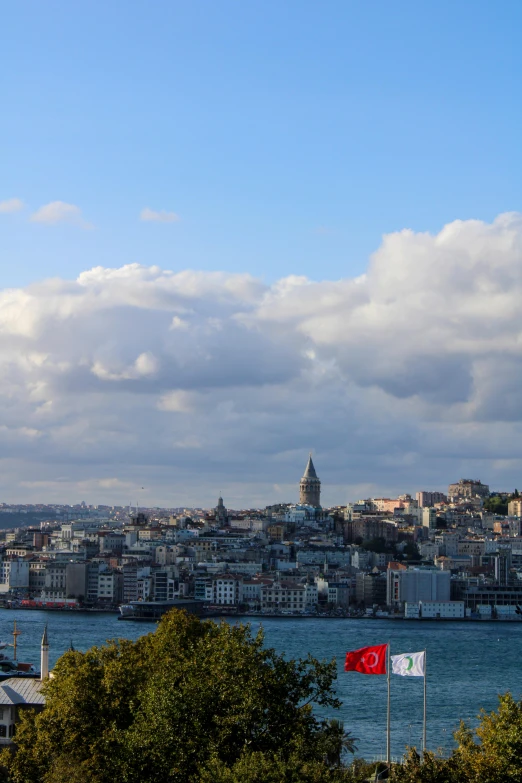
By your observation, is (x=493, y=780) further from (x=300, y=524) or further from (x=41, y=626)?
(x=300, y=524)

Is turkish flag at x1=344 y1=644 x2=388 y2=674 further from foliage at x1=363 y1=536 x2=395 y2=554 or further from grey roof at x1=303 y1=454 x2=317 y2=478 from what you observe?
grey roof at x1=303 y1=454 x2=317 y2=478

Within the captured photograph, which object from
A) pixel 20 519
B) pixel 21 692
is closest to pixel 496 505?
pixel 21 692

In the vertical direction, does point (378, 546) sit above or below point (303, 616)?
above

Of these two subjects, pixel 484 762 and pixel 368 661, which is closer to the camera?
pixel 484 762

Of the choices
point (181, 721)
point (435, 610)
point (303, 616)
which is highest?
point (181, 721)

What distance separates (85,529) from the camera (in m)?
89.8

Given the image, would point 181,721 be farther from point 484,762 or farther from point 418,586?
point 418,586

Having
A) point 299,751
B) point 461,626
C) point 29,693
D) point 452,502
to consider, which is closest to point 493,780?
point 299,751

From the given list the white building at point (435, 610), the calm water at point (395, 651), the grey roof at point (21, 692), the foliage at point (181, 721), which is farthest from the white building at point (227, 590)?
the foliage at point (181, 721)

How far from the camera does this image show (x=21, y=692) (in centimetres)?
1666

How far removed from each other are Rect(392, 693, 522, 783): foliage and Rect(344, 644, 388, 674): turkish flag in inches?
115

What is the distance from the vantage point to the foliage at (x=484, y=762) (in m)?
10.9

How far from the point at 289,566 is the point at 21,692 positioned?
54.9 m

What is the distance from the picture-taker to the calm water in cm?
A: 2473
